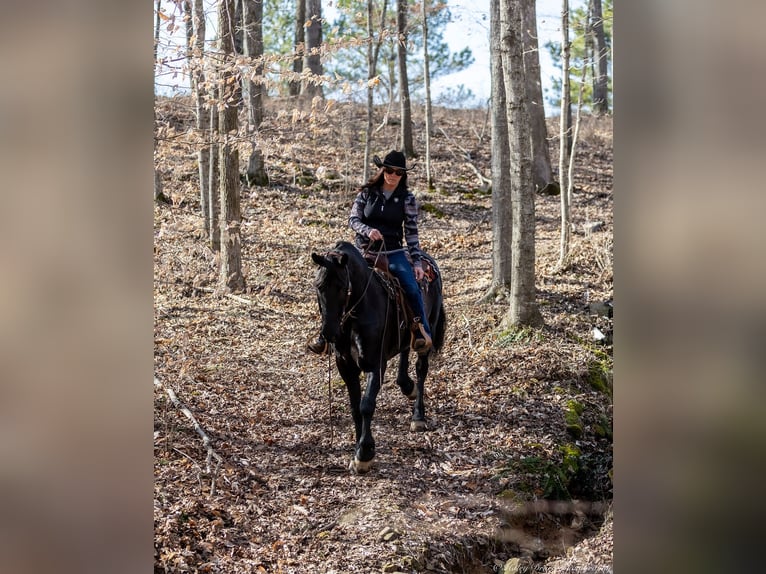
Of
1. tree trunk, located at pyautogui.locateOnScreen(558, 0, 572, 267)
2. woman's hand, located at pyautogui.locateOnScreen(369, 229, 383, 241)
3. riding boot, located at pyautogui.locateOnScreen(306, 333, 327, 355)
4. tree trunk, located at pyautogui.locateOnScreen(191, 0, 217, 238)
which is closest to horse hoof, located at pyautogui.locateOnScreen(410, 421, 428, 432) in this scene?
riding boot, located at pyautogui.locateOnScreen(306, 333, 327, 355)

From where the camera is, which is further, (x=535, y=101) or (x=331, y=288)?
(x=535, y=101)

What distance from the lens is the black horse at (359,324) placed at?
6.11 m

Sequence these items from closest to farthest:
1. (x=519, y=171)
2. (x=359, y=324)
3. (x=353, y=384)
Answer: (x=359, y=324)
(x=353, y=384)
(x=519, y=171)

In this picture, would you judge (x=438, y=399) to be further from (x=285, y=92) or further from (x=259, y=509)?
(x=285, y=92)

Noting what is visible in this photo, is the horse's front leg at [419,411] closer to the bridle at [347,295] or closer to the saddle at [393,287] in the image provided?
the saddle at [393,287]

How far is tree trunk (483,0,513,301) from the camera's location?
12.2 m

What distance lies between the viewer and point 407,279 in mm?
7535

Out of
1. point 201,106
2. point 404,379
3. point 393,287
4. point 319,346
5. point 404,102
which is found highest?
point 404,102

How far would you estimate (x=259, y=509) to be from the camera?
621cm

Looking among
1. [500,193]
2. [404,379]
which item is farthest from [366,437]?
[500,193]

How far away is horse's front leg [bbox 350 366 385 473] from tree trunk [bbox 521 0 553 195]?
418 inches

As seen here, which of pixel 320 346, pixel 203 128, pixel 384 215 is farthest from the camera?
pixel 203 128

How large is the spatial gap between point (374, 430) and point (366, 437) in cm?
138

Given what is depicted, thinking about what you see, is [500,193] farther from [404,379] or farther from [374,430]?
[374,430]
